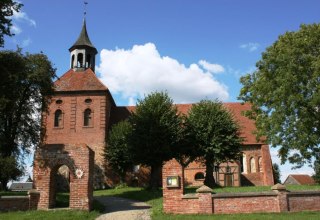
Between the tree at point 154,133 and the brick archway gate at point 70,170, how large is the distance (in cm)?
1239

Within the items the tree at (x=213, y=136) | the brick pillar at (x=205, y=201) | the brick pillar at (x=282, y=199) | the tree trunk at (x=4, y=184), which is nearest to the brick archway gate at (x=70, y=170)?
the brick pillar at (x=205, y=201)

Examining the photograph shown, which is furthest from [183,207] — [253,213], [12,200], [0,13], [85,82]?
[85,82]

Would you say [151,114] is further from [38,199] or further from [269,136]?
[38,199]

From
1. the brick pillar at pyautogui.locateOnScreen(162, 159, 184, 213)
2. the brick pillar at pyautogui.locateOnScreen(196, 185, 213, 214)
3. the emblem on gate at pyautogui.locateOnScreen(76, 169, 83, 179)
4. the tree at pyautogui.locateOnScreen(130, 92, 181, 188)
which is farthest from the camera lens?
the tree at pyautogui.locateOnScreen(130, 92, 181, 188)

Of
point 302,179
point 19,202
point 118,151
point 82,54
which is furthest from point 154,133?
point 302,179

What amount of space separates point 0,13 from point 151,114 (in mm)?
14973

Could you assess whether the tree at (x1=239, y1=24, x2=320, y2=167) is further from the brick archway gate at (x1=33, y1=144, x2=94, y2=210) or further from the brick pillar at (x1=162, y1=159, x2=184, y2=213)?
the brick archway gate at (x1=33, y1=144, x2=94, y2=210)

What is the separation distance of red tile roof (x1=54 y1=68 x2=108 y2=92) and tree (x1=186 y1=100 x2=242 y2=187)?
46.7ft

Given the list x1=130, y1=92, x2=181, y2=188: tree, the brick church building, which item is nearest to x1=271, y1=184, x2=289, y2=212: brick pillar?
x1=130, y1=92, x2=181, y2=188: tree

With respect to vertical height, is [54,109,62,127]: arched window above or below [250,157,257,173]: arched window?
above

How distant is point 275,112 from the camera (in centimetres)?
2648

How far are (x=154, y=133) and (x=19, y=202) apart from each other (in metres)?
14.3

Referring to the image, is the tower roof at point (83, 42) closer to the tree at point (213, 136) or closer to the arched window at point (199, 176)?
the tree at point (213, 136)

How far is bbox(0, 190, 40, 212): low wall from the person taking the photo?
16.1m
